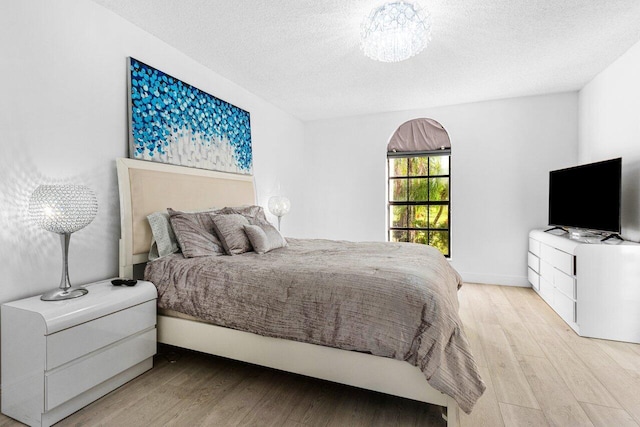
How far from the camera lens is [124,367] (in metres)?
1.94

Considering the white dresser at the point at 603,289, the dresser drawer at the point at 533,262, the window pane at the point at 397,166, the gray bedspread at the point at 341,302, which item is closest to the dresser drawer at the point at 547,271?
the dresser drawer at the point at 533,262

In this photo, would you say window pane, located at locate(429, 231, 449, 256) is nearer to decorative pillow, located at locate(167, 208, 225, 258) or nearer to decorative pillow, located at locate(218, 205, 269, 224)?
decorative pillow, located at locate(218, 205, 269, 224)

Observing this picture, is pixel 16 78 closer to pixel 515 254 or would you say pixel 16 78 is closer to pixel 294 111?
pixel 294 111

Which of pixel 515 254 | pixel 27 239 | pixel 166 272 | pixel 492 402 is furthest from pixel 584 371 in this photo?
pixel 27 239

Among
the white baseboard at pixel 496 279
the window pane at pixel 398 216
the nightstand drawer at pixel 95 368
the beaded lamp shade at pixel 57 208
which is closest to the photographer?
the nightstand drawer at pixel 95 368

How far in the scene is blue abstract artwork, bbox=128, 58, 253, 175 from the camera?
8.38ft

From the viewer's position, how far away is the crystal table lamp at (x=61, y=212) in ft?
5.79

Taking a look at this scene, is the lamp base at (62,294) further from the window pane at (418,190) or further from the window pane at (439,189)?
the window pane at (439,189)

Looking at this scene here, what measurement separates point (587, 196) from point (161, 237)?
395 centimetres

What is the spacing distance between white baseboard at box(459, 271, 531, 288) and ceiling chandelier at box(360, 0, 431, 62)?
10.7 ft

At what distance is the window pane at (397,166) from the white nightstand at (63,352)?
4081 millimetres

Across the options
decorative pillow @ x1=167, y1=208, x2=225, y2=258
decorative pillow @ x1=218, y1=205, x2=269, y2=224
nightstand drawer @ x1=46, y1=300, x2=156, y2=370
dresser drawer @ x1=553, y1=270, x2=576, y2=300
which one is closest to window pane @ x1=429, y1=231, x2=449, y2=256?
dresser drawer @ x1=553, y1=270, x2=576, y2=300

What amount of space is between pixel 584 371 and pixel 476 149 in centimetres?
306

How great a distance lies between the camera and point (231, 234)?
8.46 feet
